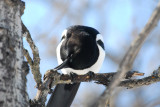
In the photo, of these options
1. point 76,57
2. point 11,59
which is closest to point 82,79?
point 76,57

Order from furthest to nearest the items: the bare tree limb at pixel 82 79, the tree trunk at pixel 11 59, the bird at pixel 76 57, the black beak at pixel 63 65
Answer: the bird at pixel 76 57, the black beak at pixel 63 65, the bare tree limb at pixel 82 79, the tree trunk at pixel 11 59

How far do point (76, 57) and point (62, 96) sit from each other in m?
0.43

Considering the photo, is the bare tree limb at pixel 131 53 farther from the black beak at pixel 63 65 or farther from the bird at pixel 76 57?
the bird at pixel 76 57

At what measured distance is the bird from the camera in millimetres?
2819

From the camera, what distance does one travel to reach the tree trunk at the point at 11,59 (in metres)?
1.40

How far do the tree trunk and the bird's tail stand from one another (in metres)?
1.04

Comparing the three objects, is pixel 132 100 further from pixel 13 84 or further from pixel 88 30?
pixel 13 84

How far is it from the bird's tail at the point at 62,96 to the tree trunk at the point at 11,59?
104 centimetres

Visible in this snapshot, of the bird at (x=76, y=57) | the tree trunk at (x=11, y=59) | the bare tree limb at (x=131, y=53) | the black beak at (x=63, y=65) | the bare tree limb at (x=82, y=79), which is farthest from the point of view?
the bird at (x=76, y=57)

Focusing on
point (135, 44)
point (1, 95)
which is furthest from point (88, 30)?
point (135, 44)

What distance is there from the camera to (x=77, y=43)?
9.99 ft

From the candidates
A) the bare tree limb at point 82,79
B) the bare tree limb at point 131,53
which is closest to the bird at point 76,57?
the bare tree limb at point 82,79

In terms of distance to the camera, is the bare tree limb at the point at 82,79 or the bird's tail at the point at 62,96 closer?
the bare tree limb at the point at 82,79

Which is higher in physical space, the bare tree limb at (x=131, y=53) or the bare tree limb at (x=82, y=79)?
the bare tree limb at (x=82, y=79)
